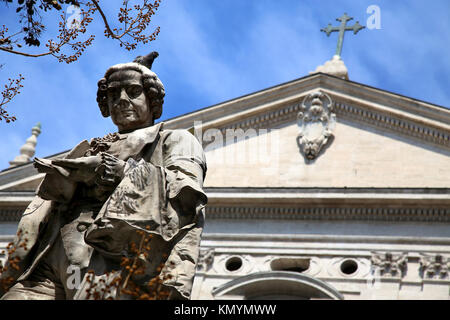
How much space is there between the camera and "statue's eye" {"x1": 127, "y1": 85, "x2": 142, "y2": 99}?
20.1 ft

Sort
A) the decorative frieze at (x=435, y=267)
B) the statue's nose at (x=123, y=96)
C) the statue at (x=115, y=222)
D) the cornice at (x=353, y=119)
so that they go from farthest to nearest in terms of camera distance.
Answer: the cornice at (x=353, y=119) → the decorative frieze at (x=435, y=267) → the statue's nose at (x=123, y=96) → the statue at (x=115, y=222)

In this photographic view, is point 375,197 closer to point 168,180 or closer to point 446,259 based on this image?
point 446,259

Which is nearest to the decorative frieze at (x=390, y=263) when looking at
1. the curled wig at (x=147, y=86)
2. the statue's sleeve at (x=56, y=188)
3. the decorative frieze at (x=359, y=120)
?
the decorative frieze at (x=359, y=120)

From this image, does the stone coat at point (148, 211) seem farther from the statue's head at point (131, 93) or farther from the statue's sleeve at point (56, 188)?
the statue's head at point (131, 93)

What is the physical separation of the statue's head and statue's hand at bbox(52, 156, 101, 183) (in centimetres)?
48

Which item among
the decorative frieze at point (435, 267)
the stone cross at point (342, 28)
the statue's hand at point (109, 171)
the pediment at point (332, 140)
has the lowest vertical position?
the statue's hand at point (109, 171)

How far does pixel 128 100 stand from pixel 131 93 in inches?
1.9

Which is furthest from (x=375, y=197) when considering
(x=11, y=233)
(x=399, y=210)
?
(x=11, y=233)

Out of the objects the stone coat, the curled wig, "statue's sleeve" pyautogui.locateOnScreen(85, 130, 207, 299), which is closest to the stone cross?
the curled wig

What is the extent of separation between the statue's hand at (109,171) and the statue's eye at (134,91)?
21.7 inches

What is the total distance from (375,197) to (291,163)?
3122mm

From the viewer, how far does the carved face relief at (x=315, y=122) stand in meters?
27.8

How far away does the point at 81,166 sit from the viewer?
18.7ft
